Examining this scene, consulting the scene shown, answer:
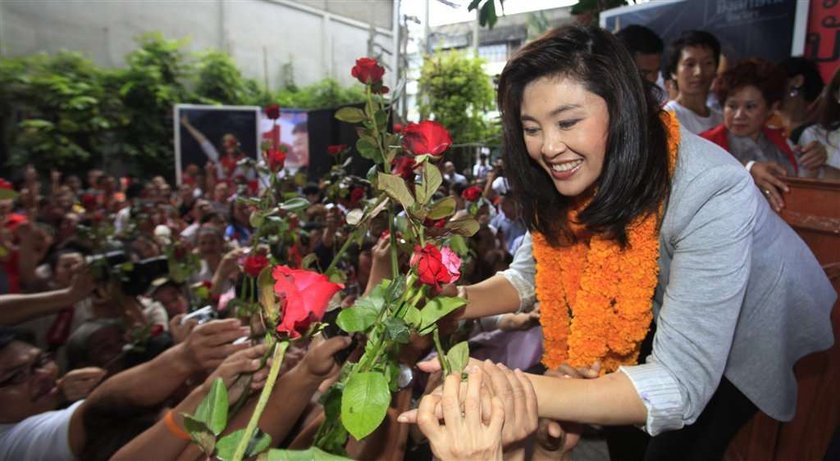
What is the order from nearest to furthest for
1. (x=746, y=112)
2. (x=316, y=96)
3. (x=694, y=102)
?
(x=746, y=112), (x=694, y=102), (x=316, y=96)

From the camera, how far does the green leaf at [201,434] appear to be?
596 millimetres

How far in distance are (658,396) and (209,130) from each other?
→ 827cm

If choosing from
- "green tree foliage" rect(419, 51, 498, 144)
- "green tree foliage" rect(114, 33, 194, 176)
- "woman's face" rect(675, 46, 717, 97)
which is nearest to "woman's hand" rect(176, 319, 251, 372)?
"woman's face" rect(675, 46, 717, 97)

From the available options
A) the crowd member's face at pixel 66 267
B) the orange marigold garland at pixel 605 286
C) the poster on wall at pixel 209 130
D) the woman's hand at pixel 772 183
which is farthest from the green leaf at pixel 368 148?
the poster on wall at pixel 209 130

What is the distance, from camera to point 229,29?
13.7 metres

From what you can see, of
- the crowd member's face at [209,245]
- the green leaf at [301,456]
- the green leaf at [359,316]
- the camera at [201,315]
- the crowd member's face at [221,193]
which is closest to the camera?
the green leaf at [301,456]

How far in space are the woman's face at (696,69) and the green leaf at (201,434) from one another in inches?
115

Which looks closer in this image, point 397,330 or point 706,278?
point 397,330

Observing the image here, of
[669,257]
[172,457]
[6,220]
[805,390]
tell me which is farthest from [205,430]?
[6,220]

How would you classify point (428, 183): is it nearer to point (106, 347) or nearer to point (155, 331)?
point (106, 347)

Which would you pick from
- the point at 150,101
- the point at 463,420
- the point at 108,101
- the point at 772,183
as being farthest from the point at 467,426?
the point at 150,101

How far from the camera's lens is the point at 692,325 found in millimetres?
1164

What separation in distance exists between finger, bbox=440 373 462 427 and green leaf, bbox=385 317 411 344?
0.47 feet

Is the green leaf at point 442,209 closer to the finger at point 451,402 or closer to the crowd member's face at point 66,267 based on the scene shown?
the finger at point 451,402
